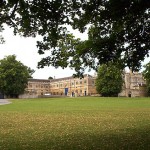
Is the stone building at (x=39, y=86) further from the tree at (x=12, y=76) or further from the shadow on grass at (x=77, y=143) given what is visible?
the shadow on grass at (x=77, y=143)

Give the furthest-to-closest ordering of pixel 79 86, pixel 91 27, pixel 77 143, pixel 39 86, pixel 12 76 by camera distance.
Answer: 1. pixel 39 86
2. pixel 79 86
3. pixel 12 76
4. pixel 91 27
5. pixel 77 143

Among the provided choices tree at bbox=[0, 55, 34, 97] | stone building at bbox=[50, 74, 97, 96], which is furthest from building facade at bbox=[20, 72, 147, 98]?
tree at bbox=[0, 55, 34, 97]

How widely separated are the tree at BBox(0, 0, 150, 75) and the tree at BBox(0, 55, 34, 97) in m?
84.5

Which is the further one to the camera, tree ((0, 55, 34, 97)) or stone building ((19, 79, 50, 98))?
stone building ((19, 79, 50, 98))

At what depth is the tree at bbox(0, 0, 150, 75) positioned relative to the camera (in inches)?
417

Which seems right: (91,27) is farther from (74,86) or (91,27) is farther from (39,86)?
(39,86)

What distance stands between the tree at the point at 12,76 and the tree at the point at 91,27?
84.5m

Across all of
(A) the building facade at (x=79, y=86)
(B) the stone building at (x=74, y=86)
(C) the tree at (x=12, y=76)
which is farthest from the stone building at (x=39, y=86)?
(C) the tree at (x=12, y=76)

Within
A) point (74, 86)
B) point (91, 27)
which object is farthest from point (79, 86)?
point (91, 27)

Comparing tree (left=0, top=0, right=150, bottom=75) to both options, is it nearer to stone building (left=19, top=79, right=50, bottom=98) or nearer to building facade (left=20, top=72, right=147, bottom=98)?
building facade (left=20, top=72, right=147, bottom=98)

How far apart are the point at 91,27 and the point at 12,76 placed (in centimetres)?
8686

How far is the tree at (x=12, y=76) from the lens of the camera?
97831mm

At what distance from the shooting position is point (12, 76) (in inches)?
3910

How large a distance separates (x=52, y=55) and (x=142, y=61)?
4896mm
